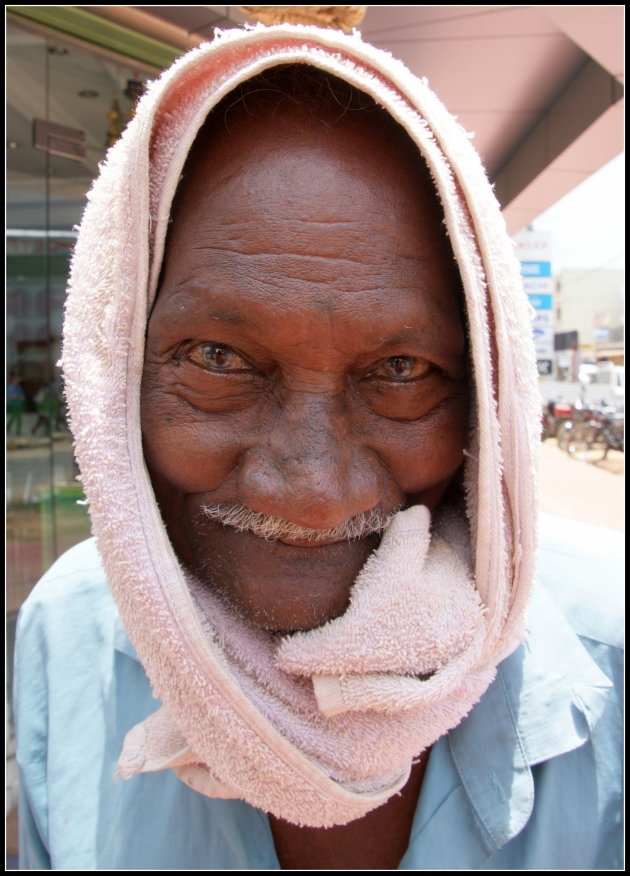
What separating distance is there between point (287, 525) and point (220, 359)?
0.27 m

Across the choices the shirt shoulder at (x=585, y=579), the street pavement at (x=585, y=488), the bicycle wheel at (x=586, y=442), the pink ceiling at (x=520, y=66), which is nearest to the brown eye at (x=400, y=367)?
the shirt shoulder at (x=585, y=579)

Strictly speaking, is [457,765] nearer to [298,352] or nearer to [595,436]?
[298,352]

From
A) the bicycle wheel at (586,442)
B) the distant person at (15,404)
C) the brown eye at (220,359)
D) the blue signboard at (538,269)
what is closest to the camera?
the brown eye at (220,359)

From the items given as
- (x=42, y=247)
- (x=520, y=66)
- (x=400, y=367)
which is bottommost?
(x=400, y=367)

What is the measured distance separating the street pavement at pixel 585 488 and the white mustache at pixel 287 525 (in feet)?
19.0

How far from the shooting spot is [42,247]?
14.6ft

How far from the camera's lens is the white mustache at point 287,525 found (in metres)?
0.90

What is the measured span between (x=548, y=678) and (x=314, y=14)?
234 centimetres

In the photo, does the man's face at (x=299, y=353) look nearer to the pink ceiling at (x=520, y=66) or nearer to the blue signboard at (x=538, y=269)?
the pink ceiling at (x=520, y=66)

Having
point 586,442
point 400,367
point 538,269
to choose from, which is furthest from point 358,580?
point 586,442

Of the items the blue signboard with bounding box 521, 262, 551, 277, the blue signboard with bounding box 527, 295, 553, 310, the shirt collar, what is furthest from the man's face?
the blue signboard with bounding box 521, 262, 551, 277

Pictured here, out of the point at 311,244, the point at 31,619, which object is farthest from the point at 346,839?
the point at 311,244

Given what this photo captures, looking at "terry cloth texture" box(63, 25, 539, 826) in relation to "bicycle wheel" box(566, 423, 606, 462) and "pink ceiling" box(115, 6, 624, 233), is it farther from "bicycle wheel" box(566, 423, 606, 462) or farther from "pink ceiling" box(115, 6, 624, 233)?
"bicycle wheel" box(566, 423, 606, 462)

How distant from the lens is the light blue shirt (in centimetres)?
102
